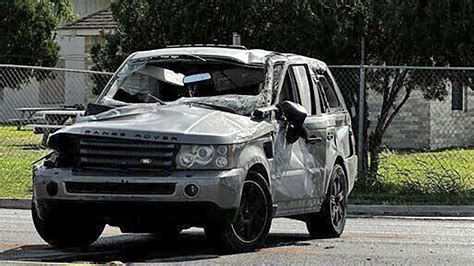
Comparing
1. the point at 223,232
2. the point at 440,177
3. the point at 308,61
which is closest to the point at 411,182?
the point at 440,177

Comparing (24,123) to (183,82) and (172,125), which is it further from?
(172,125)

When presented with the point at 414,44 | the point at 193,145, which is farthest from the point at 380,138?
the point at 193,145

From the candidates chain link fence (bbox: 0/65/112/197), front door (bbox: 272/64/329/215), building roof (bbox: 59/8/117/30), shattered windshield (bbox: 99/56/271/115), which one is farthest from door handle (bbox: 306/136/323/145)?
building roof (bbox: 59/8/117/30)

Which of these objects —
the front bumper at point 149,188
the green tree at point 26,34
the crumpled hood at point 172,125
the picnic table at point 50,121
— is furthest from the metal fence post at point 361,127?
the green tree at point 26,34

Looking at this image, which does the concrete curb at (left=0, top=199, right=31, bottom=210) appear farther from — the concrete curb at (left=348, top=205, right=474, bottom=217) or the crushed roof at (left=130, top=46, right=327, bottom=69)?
the crushed roof at (left=130, top=46, right=327, bottom=69)

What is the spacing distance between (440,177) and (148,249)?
8844 mm

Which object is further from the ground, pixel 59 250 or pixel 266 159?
pixel 266 159

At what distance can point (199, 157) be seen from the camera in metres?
8.24

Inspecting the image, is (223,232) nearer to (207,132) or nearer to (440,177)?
(207,132)

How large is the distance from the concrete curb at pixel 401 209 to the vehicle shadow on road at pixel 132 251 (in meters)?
5.06

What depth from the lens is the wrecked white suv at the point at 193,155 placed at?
8.23 metres

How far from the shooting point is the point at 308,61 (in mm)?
10875

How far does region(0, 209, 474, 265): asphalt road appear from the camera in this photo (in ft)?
27.8

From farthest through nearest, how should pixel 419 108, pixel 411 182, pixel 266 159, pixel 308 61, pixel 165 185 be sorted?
pixel 419 108 → pixel 411 182 → pixel 308 61 → pixel 266 159 → pixel 165 185
